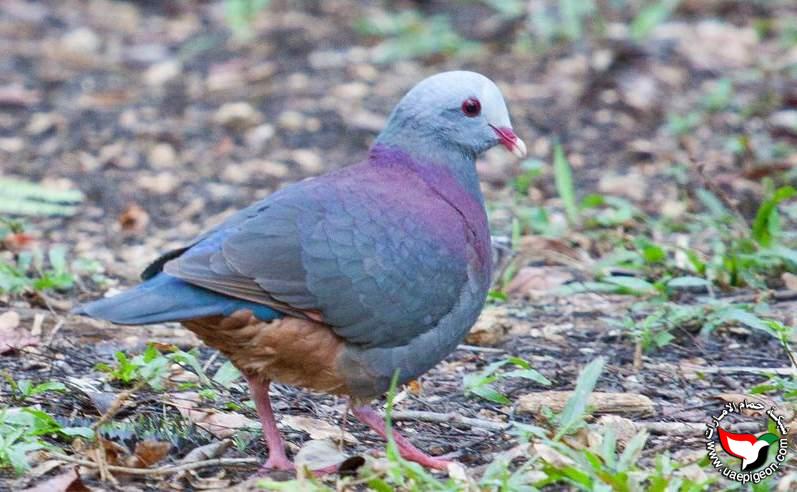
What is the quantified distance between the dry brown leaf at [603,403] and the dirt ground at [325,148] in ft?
0.06

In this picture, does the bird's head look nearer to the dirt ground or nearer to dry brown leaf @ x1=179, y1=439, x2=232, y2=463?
the dirt ground

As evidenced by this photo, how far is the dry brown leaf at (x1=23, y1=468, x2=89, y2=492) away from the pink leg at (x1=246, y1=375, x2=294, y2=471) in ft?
1.63

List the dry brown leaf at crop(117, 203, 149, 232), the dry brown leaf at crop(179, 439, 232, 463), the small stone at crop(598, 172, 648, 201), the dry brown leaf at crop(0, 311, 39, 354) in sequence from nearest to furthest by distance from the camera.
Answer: the dry brown leaf at crop(179, 439, 232, 463), the dry brown leaf at crop(0, 311, 39, 354), the dry brown leaf at crop(117, 203, 149, 232), the small stone at crop(598, 172, 648, 201)

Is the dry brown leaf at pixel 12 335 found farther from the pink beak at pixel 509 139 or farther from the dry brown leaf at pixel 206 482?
the pink beak at pixel 509 139

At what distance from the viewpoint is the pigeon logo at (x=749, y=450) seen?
10.7ft

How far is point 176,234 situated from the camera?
19.9 feet

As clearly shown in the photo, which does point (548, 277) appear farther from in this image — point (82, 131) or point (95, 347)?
point (82, 131)

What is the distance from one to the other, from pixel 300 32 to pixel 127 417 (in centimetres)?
523

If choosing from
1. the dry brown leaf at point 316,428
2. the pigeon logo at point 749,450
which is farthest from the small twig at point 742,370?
the dry brown leaf at point 316,428

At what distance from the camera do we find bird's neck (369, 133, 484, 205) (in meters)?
4.03

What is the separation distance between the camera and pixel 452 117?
4.10 meters

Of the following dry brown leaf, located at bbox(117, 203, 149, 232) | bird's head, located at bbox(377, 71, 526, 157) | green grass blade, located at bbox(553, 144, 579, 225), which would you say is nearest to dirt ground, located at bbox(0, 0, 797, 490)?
dry brown leaf, located at bbox(117, 203, 149, 232)

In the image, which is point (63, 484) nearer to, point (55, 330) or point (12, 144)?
point (55, 330)

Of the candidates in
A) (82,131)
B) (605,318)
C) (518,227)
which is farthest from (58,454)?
(82,131)
